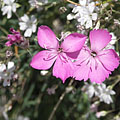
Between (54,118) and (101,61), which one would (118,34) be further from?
(54,118)

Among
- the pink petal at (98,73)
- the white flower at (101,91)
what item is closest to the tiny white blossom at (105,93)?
the white flower at (101,91)

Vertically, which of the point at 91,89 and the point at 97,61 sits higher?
the point at 97,61

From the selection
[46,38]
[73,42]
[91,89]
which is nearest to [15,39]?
[46,38]

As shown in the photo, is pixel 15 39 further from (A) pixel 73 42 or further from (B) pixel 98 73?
(B) pixel 98 73

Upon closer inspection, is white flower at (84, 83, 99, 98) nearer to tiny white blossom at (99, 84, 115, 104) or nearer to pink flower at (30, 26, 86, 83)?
tiny white blossom at (99, 84, 115, 104)

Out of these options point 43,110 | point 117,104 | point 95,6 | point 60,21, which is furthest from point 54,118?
point 95,6

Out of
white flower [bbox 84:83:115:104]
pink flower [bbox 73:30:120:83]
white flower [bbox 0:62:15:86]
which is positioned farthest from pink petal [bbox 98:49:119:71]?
white flower [bbox 0:62:15:86]
